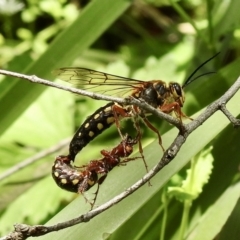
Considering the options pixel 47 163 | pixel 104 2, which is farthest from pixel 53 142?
pixel 104 2

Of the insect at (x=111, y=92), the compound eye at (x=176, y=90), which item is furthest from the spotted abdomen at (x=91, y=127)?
the compound eye at (x=176, y=90)

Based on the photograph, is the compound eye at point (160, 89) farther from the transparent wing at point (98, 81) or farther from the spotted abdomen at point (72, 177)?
the spotted abdomen at point (72, 177)

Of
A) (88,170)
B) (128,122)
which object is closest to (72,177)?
(88,170)

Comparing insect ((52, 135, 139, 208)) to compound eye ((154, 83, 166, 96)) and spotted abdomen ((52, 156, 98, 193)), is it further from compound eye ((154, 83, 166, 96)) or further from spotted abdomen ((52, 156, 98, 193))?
compound eye ((154, 83, 166, 96))

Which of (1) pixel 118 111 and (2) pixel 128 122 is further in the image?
(2) pixel 128 122

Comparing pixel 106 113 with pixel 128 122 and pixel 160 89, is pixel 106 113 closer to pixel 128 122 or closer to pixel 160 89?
pixel 160 89

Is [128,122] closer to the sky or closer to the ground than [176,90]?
closer to the sky
